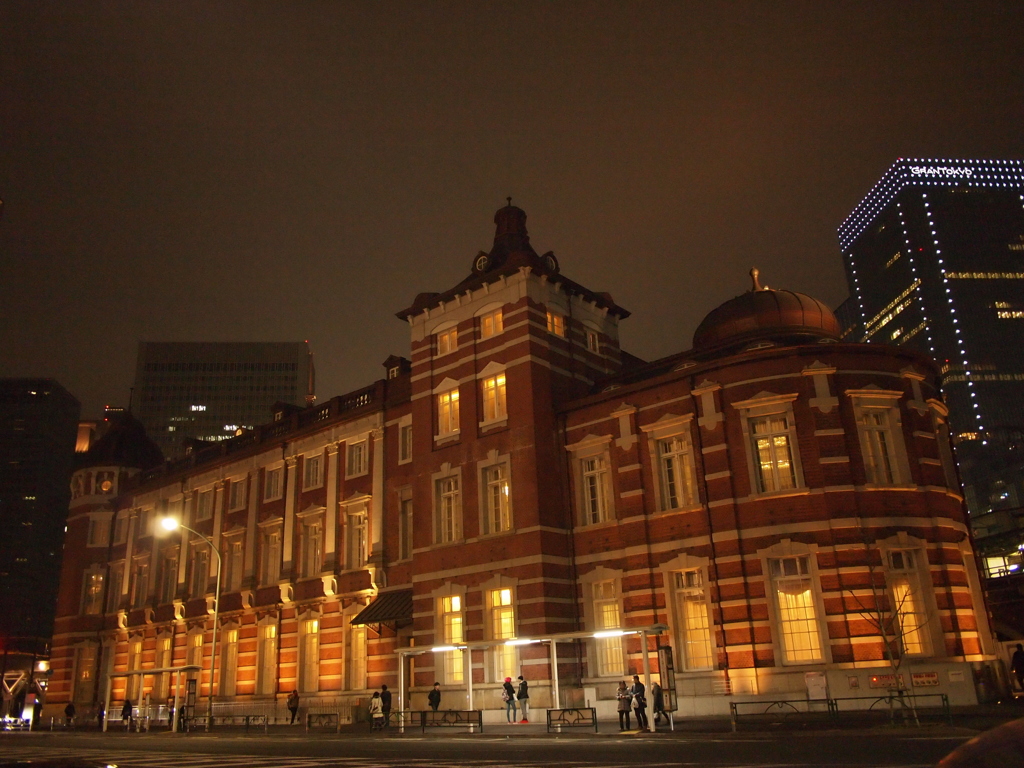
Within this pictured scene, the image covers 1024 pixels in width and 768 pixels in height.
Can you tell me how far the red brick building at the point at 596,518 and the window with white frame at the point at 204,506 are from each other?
12.1 feet

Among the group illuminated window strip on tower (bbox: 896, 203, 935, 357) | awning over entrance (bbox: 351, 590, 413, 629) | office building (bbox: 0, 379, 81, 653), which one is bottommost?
awning over entrance (bbox: 351, 590, 413, 629)

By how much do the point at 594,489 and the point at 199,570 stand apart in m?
28.4

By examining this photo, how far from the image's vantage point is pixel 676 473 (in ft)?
102

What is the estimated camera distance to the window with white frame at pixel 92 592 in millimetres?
56562

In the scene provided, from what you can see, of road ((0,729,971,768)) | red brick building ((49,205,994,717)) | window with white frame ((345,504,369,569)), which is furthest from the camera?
window with white frame ((345,504,369,569))

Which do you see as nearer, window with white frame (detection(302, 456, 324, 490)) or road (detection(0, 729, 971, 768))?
road (detection(0, 729, 971, 768))

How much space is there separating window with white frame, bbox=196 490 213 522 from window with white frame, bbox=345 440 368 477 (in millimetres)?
12661

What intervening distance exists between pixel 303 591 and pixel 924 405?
2950 centimetres

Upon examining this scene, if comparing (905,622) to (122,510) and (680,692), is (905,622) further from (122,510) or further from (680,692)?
(122,510)

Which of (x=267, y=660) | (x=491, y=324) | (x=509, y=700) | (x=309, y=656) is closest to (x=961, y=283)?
(x=491, y=324)

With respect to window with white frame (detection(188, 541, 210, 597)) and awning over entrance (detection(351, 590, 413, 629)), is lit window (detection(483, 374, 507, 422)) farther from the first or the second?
window with white frame (detection(188, 541, 210, 597))

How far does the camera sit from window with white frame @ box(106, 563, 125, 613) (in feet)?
183

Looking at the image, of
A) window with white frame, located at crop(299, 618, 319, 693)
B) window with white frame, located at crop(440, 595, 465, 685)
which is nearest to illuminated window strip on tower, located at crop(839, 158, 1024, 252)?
window with white frame, located at crop(299, 618, 319, 693)

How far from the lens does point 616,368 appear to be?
39688 millimetres
